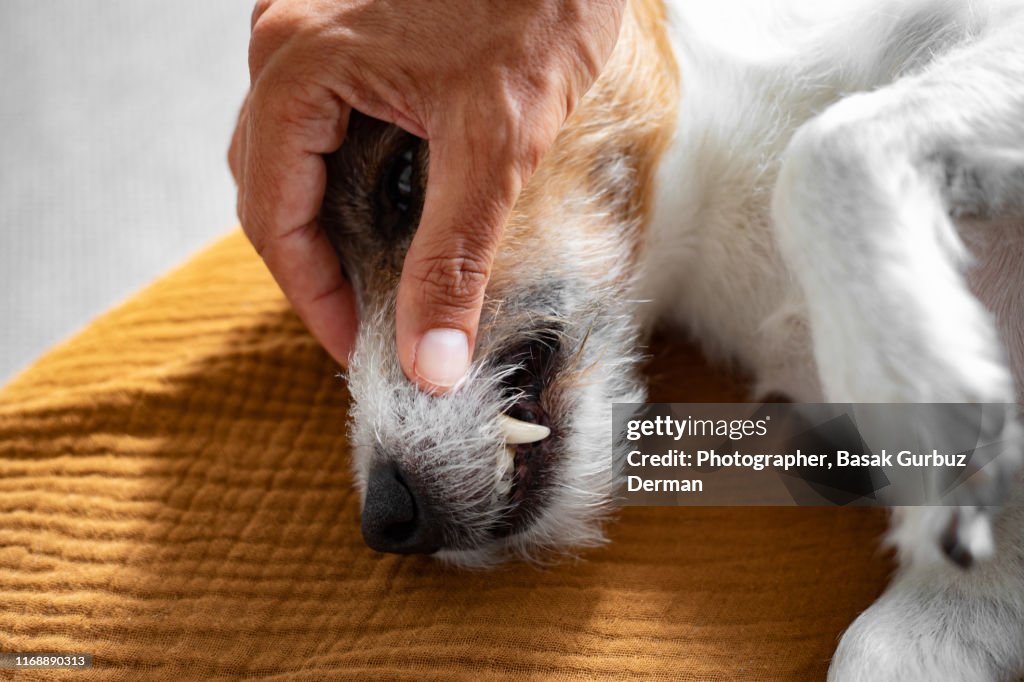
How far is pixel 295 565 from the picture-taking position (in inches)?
49.7

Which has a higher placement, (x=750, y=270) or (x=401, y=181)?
(x=401, y=181)

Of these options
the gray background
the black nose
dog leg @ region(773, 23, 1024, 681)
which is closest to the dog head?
the black nose

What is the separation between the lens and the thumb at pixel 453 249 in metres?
1.08

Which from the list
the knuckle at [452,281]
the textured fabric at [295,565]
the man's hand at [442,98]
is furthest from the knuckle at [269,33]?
the textured fabric at [295,565]

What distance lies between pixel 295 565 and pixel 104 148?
2.10 metres

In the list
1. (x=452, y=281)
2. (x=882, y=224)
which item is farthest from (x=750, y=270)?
(x=452, y=281)

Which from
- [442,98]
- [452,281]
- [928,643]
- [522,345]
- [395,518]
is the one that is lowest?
[928,643]

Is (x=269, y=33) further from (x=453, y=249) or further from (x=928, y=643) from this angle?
(x=928, y=643)

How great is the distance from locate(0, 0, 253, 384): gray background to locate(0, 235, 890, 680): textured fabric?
1.21 meters

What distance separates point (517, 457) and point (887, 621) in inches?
20.0

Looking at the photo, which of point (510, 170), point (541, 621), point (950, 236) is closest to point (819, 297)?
point (950, 236)

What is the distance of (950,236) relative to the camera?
1.04 m

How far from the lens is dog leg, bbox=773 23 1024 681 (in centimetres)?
98

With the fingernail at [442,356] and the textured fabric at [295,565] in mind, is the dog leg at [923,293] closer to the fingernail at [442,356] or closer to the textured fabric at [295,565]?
the textured fabric at [295,565]
